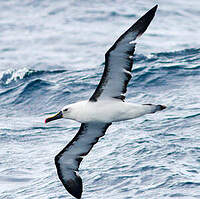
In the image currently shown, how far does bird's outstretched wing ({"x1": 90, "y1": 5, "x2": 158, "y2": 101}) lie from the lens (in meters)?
9.79

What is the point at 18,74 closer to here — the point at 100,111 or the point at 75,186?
the point at 75,186

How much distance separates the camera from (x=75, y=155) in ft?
38.4

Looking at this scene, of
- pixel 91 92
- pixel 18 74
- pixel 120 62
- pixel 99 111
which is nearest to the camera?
pixel 120 62

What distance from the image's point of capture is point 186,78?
17.2 metres

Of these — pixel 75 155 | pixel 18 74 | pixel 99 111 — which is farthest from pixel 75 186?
pixel 18 74

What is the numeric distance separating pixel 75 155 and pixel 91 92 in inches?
214

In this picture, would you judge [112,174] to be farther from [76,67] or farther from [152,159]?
[76,67]

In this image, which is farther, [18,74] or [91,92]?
[18,74]

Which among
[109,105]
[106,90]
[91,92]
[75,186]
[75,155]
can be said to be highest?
[106,90]

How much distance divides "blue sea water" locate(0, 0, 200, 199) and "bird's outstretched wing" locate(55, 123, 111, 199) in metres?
0.34

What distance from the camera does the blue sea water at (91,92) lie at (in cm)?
1195

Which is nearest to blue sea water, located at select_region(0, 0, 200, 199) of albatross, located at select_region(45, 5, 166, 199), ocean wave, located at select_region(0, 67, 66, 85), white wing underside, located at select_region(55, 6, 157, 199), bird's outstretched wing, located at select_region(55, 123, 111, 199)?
ocean wave, located at select_region(0, 67, 66, 85)

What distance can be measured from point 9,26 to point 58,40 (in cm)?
415

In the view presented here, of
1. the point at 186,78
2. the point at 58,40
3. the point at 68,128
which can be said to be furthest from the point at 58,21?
the point at 68,128
